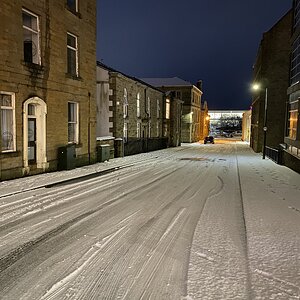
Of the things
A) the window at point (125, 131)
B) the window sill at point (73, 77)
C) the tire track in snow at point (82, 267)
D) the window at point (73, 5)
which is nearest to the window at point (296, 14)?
the window at point (73, 5)

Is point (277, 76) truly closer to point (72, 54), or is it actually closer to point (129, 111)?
point (129, 111)

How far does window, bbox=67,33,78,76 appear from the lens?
16.9 m

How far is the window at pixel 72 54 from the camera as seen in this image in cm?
1688

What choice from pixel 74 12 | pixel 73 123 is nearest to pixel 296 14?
pixel 74 12

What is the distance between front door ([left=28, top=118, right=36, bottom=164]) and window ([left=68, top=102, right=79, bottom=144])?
282 cm

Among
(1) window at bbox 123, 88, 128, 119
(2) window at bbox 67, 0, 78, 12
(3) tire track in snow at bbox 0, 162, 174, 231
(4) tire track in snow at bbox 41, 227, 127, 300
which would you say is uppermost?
(2) window at bbox 67, 0, 78, 12

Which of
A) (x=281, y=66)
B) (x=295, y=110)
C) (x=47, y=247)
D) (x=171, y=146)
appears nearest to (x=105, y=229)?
(x=47, y=247)

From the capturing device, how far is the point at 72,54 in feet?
56.5

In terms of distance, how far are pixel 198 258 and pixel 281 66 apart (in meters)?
29.1

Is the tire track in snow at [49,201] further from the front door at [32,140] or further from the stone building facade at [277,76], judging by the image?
the stone building facade at [277,76]

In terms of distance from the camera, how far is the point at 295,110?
59.7ft

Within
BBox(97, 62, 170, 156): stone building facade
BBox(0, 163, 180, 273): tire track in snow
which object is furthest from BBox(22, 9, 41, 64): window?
BBox(97, 62, 170, 156): stone building facade

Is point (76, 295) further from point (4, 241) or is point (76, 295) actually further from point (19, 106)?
point (19, 106)

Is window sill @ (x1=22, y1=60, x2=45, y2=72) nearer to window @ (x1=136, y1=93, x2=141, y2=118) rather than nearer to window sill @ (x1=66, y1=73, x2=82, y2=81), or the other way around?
window sill @ (x1=66, y1=73, x2=82, y2=81)
